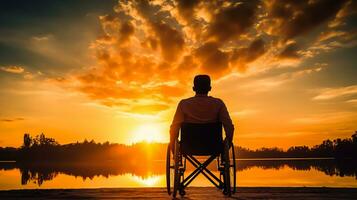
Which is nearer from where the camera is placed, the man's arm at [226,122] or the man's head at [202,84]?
the man's arm at [226,122]

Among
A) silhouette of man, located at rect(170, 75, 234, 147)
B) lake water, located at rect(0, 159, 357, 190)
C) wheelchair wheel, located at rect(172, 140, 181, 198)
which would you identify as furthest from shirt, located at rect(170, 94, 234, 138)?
lake water, located at rect(0, 159, 357, 190)

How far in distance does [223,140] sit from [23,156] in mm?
175772

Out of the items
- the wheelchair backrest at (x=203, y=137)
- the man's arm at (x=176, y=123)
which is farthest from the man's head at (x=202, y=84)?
the wheelchair backrest at (x=203, y=137)

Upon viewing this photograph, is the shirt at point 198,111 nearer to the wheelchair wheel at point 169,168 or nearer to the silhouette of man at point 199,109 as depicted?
the silhouette of man at point 199,109

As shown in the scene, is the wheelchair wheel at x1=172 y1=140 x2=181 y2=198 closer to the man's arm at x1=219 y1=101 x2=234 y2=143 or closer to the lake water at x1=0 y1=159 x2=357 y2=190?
the man's arm at x1=219 y1=101 x2=234 y2=143

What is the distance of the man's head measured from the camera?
518 cm

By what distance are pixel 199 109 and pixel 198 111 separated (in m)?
0.03

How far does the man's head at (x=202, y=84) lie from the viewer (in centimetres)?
518

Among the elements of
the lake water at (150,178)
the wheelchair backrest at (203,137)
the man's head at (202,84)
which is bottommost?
the lake water at (150,178)

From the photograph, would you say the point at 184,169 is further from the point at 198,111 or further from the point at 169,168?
the point at 198,111

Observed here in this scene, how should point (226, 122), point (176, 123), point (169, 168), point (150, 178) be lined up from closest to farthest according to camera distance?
1. point (226, 122)
2. point (176, 123)
3. point (169, 168)
4. point (150, 178)

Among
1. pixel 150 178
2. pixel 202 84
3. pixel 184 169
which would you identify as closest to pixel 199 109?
pixel 202 84

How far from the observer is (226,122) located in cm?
501

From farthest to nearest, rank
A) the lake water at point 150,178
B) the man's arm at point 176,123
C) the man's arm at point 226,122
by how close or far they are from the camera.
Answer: the lake water at point 150,178, the man's arm at point 176,123, the man's arm at point 226,122
